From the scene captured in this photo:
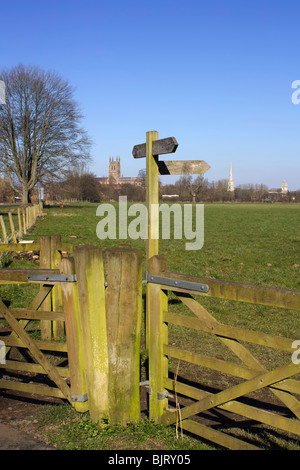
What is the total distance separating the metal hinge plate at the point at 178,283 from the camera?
3.07 meters

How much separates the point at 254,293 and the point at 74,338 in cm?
148

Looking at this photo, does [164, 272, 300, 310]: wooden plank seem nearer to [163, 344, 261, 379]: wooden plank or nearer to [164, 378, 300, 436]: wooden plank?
[163, 344, 261, 379]: wooden plank

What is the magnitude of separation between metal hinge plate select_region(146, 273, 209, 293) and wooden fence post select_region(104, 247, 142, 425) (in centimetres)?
14

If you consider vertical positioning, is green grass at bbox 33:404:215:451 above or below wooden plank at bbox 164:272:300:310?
below

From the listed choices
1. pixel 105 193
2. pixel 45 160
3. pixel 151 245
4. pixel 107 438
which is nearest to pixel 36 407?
pixel 107 438

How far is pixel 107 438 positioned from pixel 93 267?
1.29m

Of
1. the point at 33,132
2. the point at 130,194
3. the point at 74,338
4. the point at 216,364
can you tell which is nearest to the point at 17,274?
the point at 74,338

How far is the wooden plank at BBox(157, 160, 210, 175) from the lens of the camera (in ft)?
14.4

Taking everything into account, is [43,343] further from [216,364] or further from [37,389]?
[216,364]

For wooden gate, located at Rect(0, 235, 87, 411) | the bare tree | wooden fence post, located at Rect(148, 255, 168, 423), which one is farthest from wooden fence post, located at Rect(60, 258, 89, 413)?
the bare tree

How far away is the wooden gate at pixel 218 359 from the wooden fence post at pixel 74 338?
570 mm

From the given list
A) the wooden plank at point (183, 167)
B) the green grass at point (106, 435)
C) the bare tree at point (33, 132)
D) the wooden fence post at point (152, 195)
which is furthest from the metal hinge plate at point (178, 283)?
the bare tree at point (33, 132)

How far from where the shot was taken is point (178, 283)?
322cm

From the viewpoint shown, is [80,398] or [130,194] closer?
[80,398]
